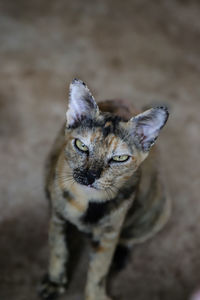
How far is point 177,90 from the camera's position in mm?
2551

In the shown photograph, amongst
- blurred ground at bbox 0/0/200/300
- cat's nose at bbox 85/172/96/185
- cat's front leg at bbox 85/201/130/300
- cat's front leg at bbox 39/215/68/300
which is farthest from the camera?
blurred ground at bbox 0/0/200/300

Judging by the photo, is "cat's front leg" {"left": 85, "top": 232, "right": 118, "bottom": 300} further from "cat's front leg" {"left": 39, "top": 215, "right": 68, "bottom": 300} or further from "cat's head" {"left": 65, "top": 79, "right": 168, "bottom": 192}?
"cat's head" {"left": 65, "top": 79, "right": 168, "bottom": 192}

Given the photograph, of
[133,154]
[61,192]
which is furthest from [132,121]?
[61,192]

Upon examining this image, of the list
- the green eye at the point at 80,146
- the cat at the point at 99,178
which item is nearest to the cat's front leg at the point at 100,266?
the cat at the point at 99,178

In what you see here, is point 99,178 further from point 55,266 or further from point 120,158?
point 55,266

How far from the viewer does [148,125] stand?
1.27 m

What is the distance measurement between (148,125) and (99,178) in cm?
24

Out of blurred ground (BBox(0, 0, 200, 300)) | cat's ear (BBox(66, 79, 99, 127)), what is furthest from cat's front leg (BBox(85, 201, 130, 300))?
cat's ear (BBox(66, 79, 99, 127))

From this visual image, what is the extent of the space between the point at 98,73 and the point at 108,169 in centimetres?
143

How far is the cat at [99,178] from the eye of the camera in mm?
1249

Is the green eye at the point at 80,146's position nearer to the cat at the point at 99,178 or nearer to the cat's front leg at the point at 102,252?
the cat at the point at 99,178

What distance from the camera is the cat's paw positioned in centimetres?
159

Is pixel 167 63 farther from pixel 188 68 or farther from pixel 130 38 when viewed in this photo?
pixel 130 38

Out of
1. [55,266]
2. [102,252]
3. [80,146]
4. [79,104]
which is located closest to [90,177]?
[80,146]
